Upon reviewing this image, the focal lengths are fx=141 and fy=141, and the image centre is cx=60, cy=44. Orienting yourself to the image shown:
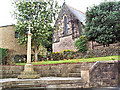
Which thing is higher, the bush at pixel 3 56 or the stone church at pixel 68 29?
the stone church at pixel 68 29

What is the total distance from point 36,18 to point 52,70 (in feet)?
30.0

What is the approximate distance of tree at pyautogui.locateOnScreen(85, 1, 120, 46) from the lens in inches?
657

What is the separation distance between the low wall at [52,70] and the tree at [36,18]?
592 cm

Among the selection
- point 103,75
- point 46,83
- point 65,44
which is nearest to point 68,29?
point 65,44

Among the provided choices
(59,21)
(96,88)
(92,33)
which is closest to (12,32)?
(59,21)

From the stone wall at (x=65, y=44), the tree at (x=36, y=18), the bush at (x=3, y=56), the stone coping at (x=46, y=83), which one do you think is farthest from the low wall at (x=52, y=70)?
the stone wall at (x=65, y=44)

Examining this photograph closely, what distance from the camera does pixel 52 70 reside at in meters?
12.3

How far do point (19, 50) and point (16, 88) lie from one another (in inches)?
546

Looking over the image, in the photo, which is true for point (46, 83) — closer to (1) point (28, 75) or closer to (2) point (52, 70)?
(1) point (28, 75)

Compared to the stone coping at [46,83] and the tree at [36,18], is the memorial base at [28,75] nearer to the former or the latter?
the stone coping at [46,83]

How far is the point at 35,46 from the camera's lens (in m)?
19.3

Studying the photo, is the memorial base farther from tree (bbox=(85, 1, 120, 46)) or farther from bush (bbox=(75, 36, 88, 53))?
bush (bbox=(75, 36, 88, 53))

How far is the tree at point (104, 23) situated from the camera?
657 inches

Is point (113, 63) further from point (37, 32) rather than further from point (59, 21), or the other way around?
point (59, 21)
